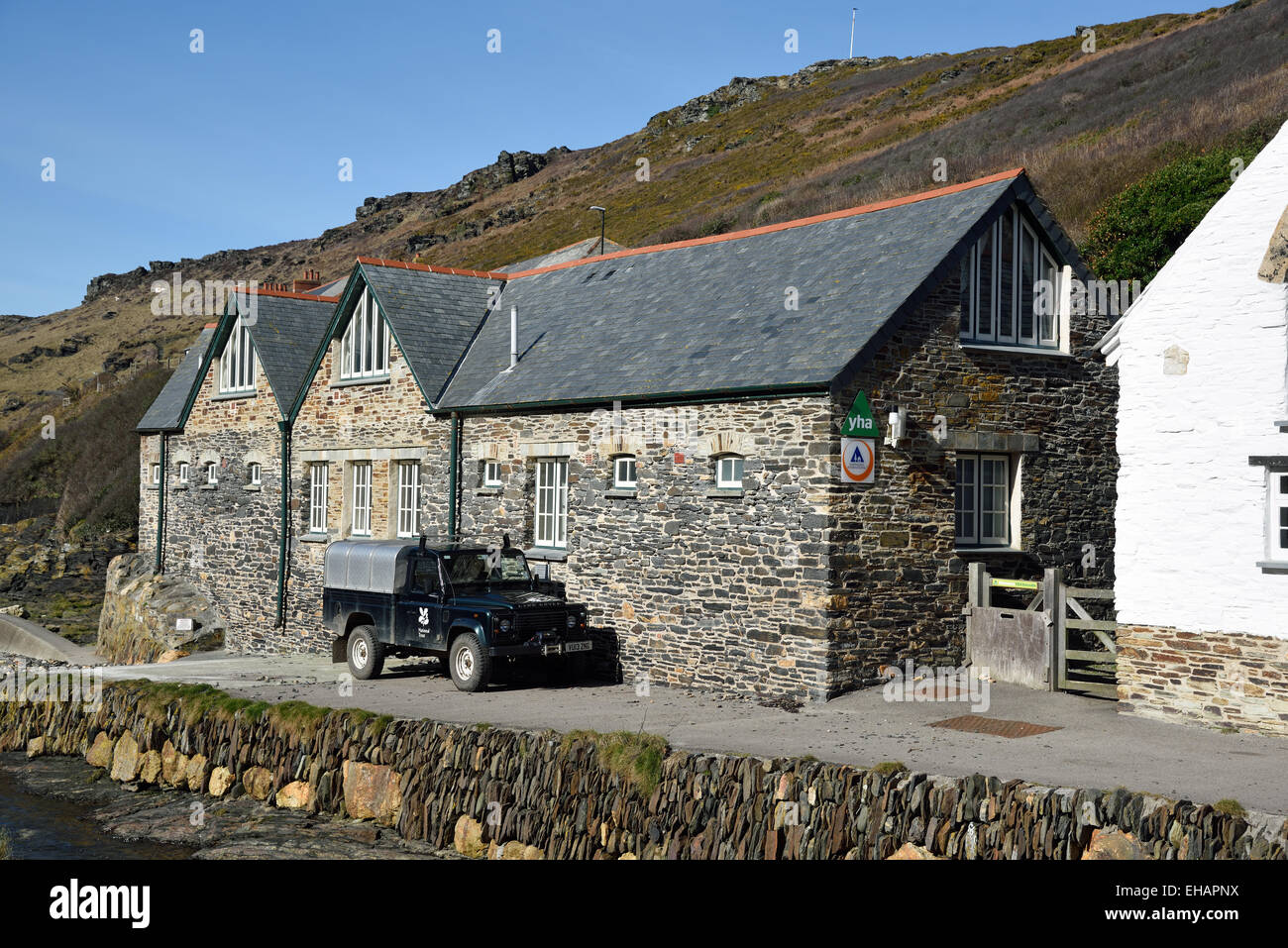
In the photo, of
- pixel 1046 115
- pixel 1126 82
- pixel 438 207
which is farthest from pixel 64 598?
pixel 438 207

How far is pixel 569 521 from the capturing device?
18.2m

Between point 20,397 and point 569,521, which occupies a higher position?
point 20,397

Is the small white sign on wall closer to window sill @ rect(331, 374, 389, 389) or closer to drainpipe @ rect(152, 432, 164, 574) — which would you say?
window sill @ rect(331, 374, 389, 389)

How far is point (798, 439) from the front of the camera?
14984 mm

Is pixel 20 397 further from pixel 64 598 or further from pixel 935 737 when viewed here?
pixel 935 737

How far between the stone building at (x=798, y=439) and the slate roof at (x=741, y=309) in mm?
51

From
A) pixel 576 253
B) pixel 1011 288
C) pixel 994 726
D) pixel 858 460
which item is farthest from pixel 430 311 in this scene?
pixel 576 253

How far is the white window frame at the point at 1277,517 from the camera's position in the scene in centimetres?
1210

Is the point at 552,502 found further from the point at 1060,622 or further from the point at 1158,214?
the point at 1158,214

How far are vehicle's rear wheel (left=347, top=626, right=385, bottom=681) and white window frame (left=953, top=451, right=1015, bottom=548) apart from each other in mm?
8475

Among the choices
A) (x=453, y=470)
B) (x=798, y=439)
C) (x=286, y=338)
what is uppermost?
(x=286, y=338)

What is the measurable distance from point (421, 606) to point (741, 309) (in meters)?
6.26

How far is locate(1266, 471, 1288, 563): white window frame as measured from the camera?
12.1 meters
